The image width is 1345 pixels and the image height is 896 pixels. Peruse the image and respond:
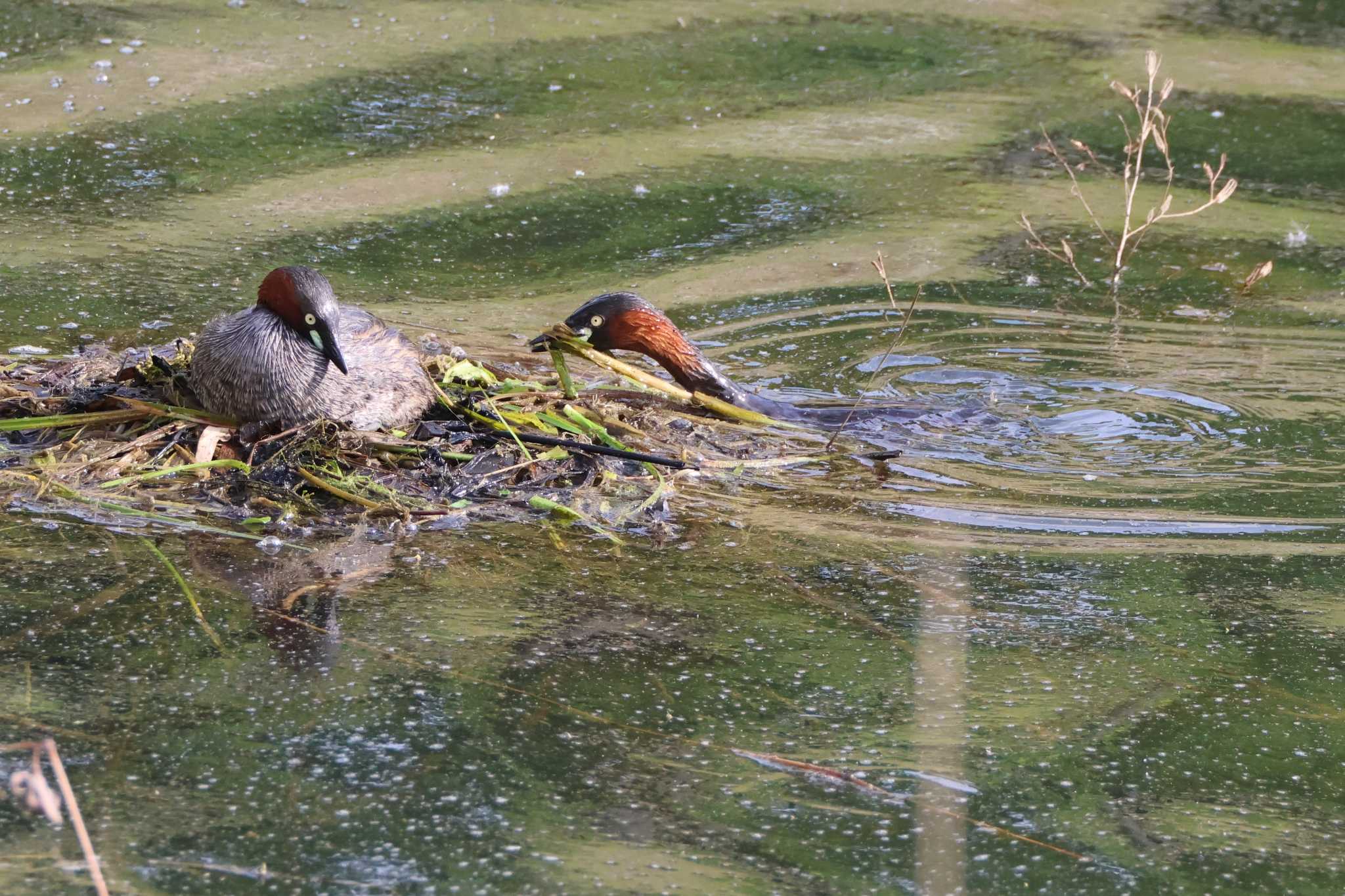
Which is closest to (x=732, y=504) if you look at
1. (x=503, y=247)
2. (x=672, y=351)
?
(x=672, y=351)

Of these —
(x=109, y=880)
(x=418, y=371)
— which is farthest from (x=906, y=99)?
(x=109, y=880)

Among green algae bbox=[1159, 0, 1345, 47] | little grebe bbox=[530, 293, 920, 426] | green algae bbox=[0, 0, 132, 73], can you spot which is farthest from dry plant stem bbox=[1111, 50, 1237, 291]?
green algae bbox=[0, 0, 132, 73]

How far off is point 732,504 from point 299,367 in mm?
1233

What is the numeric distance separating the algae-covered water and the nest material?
10cm

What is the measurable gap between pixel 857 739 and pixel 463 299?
10.5ft

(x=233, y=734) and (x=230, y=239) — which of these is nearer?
(x=233, y=734)

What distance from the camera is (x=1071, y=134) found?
7.53 metres

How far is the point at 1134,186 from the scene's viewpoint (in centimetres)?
619

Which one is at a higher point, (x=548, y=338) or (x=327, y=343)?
(x=327, y=343)

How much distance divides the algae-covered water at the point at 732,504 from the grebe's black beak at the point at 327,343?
645 mm

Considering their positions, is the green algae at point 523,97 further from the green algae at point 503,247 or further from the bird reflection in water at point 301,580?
the bird reflection in water at point 301,580

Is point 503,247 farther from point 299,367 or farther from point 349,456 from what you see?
point 349,456

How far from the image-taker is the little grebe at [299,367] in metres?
4.26

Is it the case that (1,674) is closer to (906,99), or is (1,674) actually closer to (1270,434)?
(1270,434)
